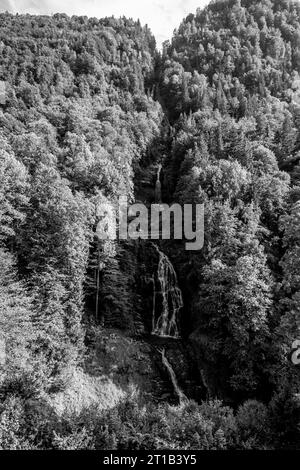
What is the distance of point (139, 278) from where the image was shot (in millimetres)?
45906

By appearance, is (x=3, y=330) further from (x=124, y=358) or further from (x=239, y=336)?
(x=239, y=336)

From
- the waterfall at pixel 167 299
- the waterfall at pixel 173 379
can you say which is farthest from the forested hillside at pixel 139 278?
the waterfall at pixel 167 299

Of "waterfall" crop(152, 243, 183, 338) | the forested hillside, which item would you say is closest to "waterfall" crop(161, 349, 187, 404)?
the forested hillside

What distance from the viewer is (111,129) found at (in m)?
71.7

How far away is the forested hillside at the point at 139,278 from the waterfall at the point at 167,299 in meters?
0.74

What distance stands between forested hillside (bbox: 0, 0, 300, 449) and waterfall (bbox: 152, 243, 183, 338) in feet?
2.44

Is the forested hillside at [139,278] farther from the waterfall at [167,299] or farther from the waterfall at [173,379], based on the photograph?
the waterfall at [167,299]

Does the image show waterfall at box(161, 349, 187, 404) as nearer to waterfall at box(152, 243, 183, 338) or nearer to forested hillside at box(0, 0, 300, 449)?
forested hillside at box(0, 0, 300, 449)

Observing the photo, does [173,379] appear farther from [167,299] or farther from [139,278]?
[139,278]

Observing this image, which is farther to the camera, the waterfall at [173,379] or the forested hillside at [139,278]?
the waterfall at [173,379]

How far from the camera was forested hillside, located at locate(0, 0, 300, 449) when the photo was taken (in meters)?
24.5

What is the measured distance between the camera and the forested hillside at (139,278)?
2447 centimetres

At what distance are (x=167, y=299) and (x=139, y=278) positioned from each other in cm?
427

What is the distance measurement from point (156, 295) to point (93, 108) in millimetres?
55434
